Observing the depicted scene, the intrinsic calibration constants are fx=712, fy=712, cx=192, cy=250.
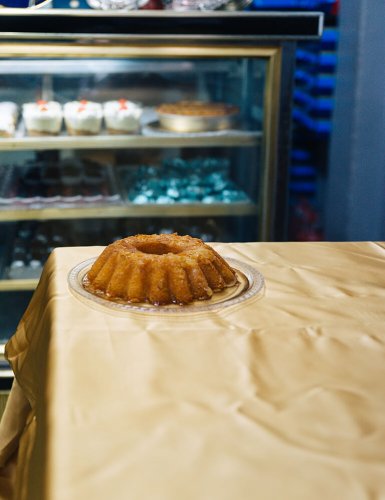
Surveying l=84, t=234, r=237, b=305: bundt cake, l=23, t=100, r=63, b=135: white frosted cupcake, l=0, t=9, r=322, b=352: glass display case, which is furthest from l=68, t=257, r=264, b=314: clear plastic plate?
l=23, t=100, r=63, b=135: white frosted cupcake

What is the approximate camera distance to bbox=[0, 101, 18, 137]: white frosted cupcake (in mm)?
2680

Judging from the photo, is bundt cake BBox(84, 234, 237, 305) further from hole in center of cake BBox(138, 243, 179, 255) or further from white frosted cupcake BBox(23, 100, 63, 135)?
white frosted cupcake BBox(23, 100, 63, 135)

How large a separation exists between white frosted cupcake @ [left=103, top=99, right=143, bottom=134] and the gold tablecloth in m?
1.37

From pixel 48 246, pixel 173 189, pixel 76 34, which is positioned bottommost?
pixel 48 246

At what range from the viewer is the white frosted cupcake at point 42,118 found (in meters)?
2.71

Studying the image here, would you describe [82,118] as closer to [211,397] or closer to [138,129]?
[138,129]

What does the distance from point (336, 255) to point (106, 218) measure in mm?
1567

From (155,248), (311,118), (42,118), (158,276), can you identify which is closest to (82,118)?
(42,118)

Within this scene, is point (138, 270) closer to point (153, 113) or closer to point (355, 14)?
point (153, 113)

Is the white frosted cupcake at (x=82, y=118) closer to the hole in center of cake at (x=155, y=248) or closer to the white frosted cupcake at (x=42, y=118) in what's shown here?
the white frosted cupcake at (x=42, y=118)

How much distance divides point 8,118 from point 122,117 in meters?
0.43

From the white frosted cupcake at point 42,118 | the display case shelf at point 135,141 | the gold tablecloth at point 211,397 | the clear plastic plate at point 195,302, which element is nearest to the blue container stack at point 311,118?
the display case shelf at point 135,141

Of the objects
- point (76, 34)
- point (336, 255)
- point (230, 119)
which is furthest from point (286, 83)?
point (336, 255)

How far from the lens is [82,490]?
0.77 m
